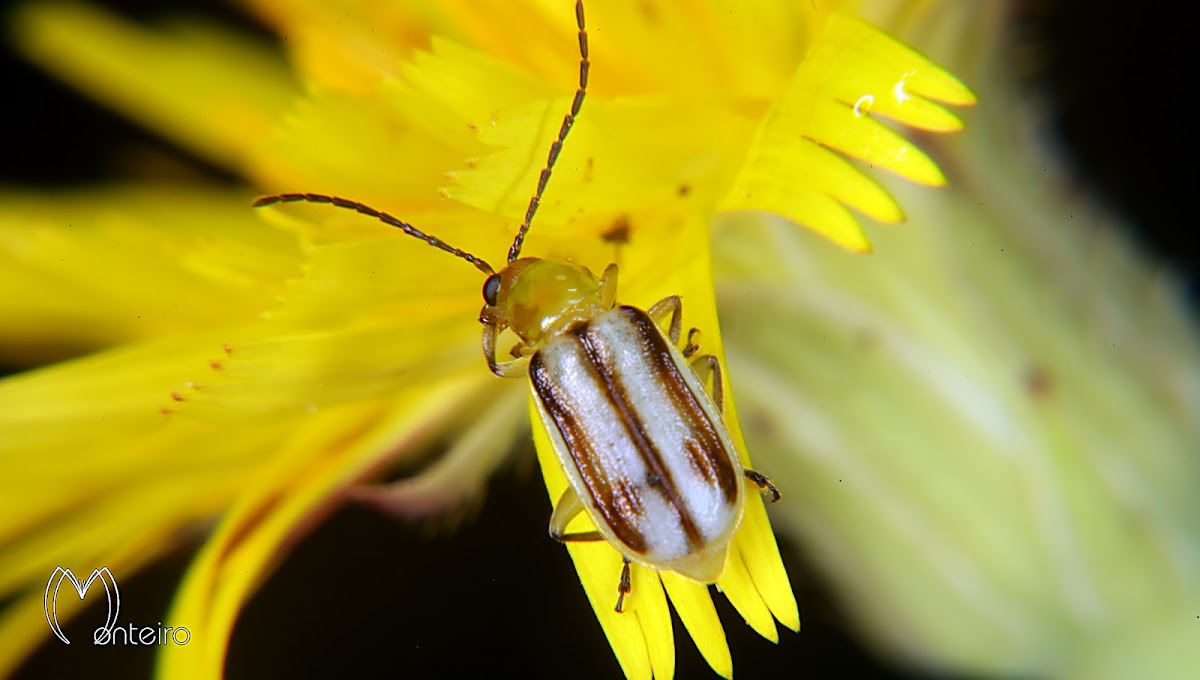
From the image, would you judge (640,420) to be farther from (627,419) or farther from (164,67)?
(164,67)

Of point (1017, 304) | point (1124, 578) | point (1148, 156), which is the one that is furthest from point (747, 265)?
point (1148, 156)

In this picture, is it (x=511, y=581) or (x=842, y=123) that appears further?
(x=511, y=581)

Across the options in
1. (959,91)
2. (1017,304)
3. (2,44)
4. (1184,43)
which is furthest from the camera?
(2,44)

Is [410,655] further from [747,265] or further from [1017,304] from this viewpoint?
[1017,304]

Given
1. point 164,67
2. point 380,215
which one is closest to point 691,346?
point 380,215
